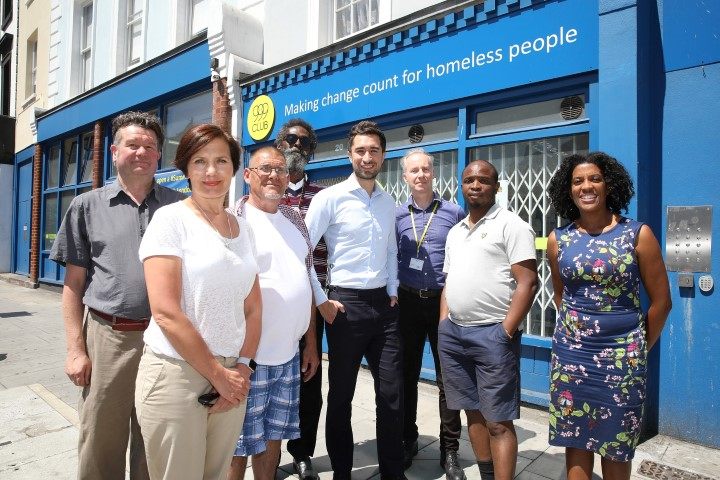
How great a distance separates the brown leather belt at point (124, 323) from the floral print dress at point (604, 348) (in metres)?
2.11

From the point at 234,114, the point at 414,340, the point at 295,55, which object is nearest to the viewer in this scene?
the point at 414,340

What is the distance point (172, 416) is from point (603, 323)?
196 centimetres

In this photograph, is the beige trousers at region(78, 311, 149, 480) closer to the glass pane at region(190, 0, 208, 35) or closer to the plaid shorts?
the plaid shorts

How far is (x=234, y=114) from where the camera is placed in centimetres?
714

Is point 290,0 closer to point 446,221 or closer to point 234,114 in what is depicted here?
point 234,114

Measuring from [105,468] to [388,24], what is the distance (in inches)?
188

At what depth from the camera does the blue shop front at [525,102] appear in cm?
366

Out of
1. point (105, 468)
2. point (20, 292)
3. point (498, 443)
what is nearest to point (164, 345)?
point (105, 468)

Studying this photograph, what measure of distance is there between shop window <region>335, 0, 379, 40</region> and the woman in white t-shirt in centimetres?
477

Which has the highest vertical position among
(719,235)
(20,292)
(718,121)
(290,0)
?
(290,0)

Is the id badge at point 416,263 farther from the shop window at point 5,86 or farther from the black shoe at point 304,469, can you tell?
the shop window at point 5,86

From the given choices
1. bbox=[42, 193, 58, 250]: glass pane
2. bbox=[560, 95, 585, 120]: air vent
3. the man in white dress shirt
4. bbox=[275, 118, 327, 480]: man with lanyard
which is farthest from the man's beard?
bbox=[42, 193, 58, 250]: glass pane

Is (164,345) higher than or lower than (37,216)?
lower

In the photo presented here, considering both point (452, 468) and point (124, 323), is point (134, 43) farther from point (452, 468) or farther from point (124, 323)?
point (452, 468)
